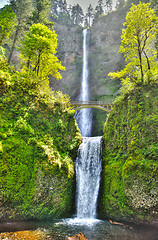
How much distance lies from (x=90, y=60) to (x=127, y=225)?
129ft

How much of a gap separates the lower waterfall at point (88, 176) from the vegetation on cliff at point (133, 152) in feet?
2.28

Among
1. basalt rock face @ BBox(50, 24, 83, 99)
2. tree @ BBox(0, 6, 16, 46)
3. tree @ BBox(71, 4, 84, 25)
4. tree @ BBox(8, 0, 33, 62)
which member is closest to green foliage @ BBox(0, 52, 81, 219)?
tree @ BBox(0, 6, 16, 46)

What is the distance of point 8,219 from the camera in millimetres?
8758

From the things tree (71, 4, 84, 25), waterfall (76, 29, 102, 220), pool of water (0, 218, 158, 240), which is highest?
tree (71, 4, 84, 25)

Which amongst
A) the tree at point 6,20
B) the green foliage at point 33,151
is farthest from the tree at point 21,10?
the green foliage at point 33,151

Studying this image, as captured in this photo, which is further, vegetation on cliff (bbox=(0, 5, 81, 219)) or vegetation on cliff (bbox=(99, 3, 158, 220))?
vegetation on cliff (bbox=(0, 5, 81, 219))

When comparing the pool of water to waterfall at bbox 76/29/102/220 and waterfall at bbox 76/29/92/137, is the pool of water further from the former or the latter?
waterfall at bbox 76/29/92/137

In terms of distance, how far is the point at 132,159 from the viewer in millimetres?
10477

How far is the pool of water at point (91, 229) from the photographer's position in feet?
25.6

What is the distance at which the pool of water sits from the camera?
7.80 meters

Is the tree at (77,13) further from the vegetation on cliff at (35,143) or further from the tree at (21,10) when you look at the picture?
the vegetation on cliff at (35,143)

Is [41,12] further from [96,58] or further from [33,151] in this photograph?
[96,58]

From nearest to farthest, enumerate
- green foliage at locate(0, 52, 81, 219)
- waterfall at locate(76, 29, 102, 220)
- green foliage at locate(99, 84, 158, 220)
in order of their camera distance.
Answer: green foliage at locate(99, 84, 158, 220)
green foliage at locate(0, 52, 81, 219)
waterfall at locate(76, 29, 102, 220)

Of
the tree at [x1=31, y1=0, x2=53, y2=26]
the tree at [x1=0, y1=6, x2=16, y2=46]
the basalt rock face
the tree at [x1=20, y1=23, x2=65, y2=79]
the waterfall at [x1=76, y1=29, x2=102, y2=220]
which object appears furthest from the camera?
the basalt rock face
